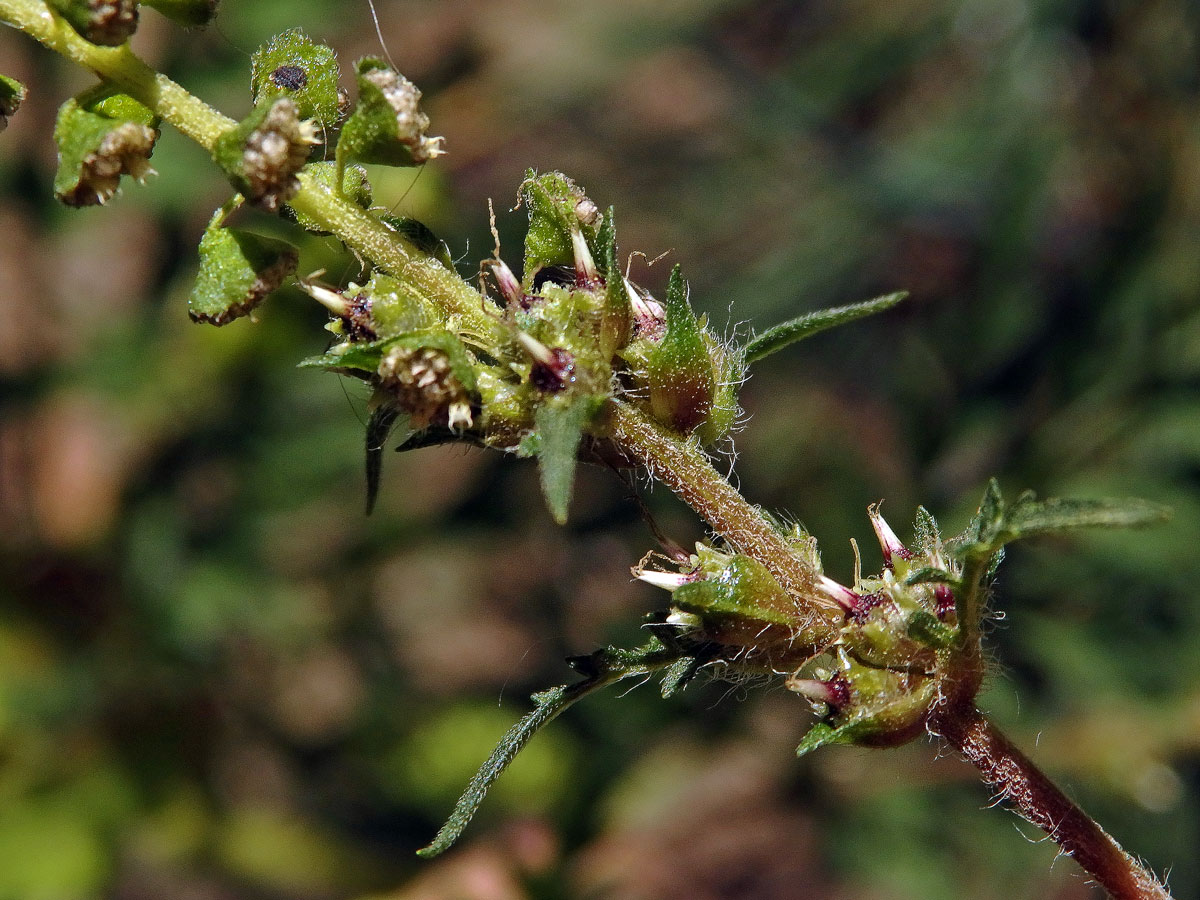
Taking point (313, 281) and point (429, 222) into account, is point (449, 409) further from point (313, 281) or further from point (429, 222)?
point (429, 222)

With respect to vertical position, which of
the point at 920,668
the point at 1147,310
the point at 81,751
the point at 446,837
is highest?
the point at 920,668

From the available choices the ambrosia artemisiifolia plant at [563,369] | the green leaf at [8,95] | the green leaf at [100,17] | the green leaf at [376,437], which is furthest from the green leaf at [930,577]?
the green leaf at [8,95]

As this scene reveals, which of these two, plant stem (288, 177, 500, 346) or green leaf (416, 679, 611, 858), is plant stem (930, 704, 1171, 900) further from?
plant stem (288, 177, 500, 346)

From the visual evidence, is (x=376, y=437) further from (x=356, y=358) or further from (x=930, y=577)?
(x=930, y=577)

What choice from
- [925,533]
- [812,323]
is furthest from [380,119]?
[925,533]

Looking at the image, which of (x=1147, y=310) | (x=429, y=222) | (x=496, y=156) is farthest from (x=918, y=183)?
(x=496, y=156)

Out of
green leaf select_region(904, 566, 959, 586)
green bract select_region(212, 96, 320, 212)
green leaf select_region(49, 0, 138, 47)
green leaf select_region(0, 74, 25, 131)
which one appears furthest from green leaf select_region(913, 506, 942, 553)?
green leaf select_region(0, 74, 25, 131)
